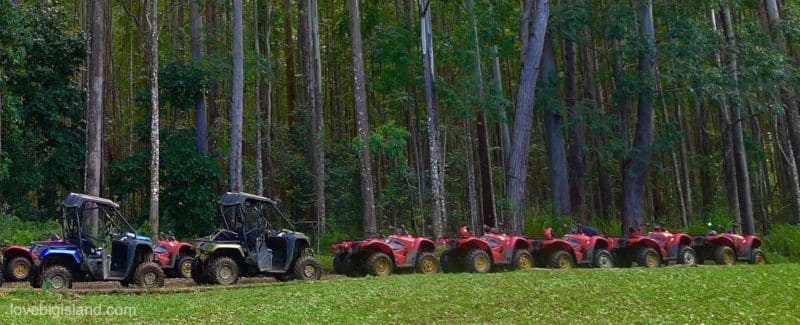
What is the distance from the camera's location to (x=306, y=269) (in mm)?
13578

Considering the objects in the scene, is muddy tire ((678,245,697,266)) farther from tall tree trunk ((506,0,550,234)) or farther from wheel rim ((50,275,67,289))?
wheel rim ((50,275,67,289))

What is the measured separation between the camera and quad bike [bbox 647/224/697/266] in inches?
602

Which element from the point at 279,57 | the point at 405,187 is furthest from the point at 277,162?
the point at 279,57

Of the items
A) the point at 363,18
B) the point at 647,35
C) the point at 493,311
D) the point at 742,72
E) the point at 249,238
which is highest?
the point at 363,18

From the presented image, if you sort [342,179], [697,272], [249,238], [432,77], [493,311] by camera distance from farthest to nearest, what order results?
[342,179] → [432,77] → [249,238] → [697,272] → [493,311]

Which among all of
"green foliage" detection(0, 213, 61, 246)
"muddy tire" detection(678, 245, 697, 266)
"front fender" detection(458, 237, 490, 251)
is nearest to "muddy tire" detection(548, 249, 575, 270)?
"front fender" detection(458, 237, 490, 251)

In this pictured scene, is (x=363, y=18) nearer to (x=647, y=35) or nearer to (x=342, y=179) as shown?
(x=342, y=179)

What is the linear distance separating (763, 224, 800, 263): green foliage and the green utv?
33.5 ft

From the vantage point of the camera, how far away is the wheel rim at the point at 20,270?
492 inches

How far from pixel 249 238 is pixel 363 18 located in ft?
52.2

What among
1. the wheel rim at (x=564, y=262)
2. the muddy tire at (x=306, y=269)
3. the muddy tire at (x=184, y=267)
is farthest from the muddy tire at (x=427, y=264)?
the muddy tire at (x=184, y=267)

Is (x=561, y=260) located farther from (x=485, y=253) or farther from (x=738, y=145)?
(x=738, y=145)

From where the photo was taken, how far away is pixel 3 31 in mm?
18703

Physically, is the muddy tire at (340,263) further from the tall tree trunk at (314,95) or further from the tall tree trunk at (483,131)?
the tall tree trunk at (483,131)
